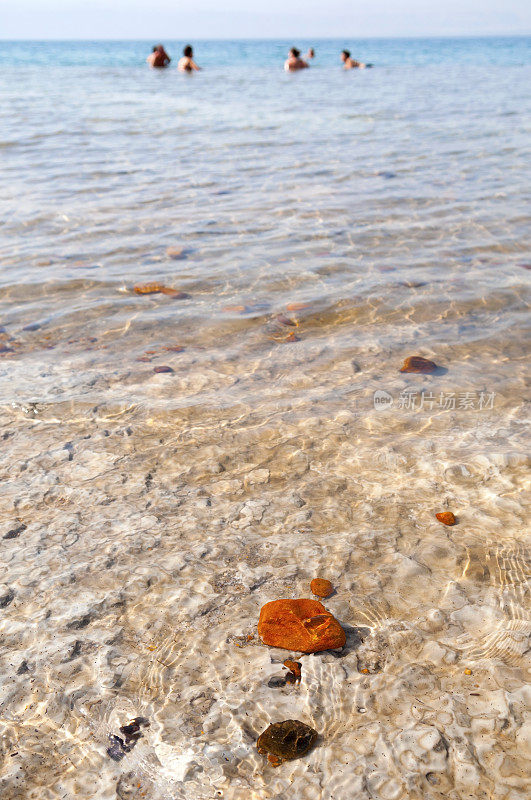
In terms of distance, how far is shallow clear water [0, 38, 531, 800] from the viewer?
200 centimetres

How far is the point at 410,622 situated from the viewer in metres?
2.46

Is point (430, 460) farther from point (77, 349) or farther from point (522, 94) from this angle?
point (522, 94)

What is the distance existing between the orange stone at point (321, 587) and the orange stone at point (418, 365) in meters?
2.36

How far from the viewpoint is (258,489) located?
10.9 feet

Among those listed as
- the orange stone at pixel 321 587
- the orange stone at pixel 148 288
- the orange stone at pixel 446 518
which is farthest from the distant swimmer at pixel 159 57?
the orange stone at pixel 321 587

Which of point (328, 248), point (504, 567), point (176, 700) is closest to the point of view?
point (176, 700)

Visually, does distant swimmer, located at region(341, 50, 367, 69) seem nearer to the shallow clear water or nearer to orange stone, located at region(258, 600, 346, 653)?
the shallow clear water

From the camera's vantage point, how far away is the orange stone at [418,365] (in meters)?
4.64

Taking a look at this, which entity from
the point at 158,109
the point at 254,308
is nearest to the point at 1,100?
the point at 158,109

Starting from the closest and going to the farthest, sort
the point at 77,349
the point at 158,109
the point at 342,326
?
the point at 77,349 → the point at 342,326 → the point at 158,109

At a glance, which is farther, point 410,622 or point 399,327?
point 399,327

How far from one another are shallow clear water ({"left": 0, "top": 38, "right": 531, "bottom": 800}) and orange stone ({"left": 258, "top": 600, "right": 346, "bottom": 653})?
0.05 metres

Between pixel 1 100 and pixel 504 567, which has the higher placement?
pixel 1 100

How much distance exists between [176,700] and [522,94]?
2252cm
